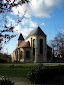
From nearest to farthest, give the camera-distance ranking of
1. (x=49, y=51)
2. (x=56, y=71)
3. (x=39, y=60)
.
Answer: (x=56, y=71) → (x=39, y=60) → (x=49, y=51)

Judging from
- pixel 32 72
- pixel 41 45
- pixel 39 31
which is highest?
pixel 39 31

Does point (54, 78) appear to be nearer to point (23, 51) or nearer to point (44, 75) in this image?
point (44, 75)

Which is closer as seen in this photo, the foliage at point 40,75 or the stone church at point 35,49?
the foliage at point 40,75

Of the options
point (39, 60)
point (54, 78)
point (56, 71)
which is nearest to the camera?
point (54, 78)

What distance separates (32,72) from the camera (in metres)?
10.5

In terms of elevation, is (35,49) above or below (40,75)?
above

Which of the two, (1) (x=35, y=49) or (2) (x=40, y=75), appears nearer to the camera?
(2) (x=40, y=75)

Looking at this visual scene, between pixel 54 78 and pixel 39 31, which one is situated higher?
pixel 39 31

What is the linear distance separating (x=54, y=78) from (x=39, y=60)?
127 ft

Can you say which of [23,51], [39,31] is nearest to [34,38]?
[39,31]

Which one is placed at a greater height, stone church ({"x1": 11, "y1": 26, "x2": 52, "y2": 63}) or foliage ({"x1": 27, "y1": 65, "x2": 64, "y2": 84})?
stone church ({"x1": 11, "y1": 26, "x2": 52, "y2": 63})

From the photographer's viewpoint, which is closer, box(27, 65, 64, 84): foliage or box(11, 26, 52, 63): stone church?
box(27, 65, 64, 84): foliage

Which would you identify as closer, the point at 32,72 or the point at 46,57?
the point at 32,72

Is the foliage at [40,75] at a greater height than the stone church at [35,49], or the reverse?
the stone church at [35,49]
